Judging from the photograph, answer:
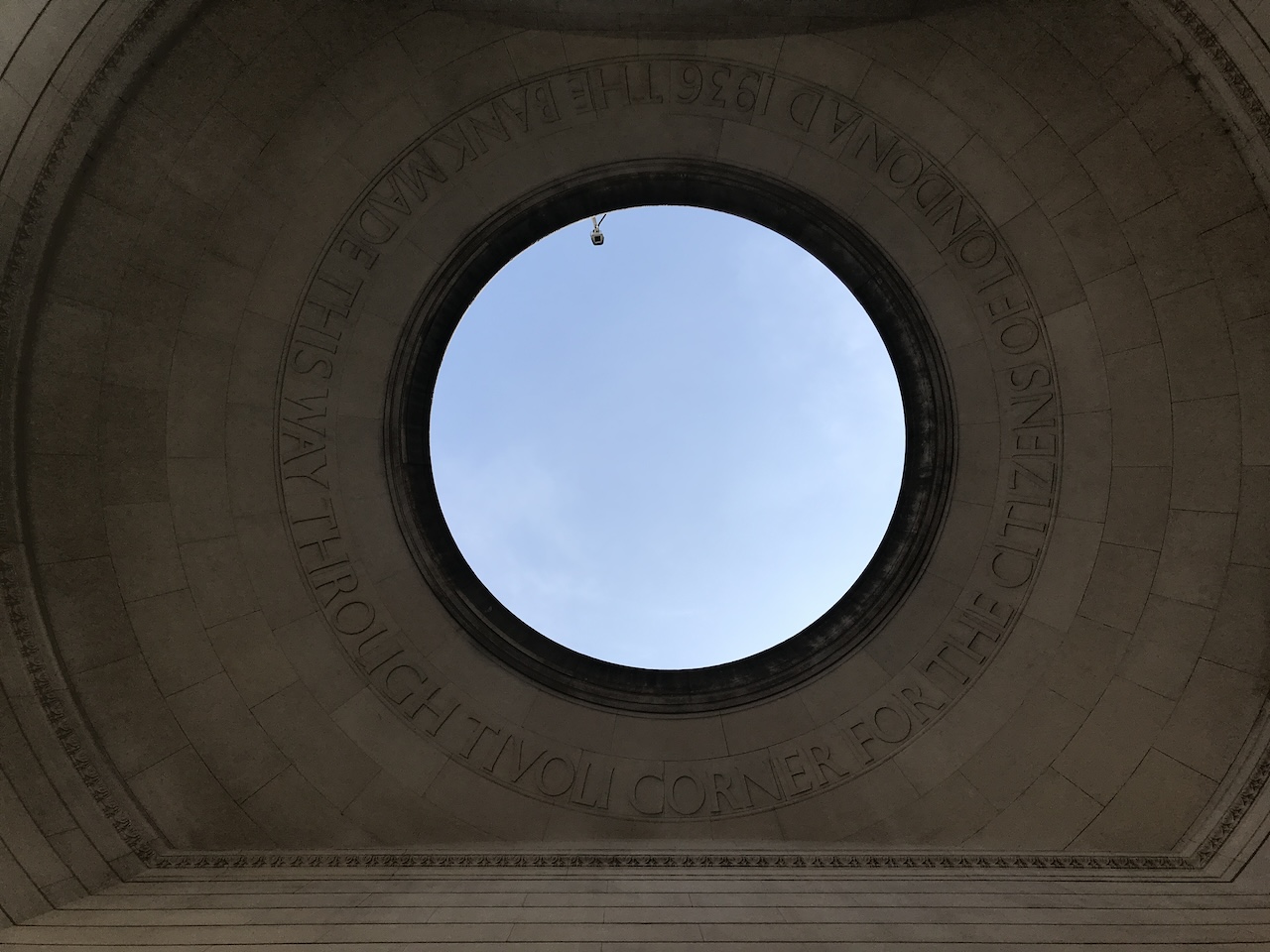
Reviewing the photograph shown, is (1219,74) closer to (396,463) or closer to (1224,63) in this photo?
(1224,63)

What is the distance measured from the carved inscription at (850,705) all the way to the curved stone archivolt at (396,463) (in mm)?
55

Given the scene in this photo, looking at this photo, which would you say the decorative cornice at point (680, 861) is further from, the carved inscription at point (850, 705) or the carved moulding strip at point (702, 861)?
the carved inscription at point (850, 705)

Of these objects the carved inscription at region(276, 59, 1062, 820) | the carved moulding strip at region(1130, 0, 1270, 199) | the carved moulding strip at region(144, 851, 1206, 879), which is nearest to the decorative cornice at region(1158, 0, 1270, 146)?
the carved moulding strip at region(1130, 0, 1270, 199)

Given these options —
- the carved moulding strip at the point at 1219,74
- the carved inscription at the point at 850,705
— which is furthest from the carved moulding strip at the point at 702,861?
the carved moulding strip at the point at 1219,74

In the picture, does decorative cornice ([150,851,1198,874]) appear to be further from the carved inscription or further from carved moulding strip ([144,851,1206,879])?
the carved inscription

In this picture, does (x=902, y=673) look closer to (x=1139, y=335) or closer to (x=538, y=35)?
(x=1139, y=335)

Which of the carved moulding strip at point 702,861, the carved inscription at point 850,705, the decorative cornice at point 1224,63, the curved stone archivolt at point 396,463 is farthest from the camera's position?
the carved inscription at point 850,705

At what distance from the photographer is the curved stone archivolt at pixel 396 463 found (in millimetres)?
8438

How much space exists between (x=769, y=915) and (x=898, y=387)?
7895 mm

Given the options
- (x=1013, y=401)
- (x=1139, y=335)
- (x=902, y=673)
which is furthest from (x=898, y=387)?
(x=902, y=673)

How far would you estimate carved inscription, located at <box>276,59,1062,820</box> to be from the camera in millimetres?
9898

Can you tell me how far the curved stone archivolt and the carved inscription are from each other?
0.18 ft

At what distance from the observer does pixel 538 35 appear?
9344 millimetres

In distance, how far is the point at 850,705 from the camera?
1095 cm
